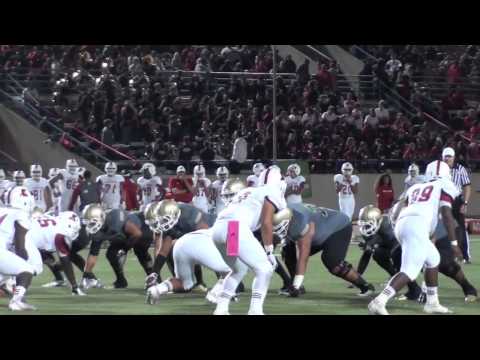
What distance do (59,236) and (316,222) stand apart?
292cm

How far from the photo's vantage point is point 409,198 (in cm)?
1031

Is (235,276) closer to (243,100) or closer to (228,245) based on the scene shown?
(228,245)

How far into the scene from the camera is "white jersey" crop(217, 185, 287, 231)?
378 inches

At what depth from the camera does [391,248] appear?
11930mm

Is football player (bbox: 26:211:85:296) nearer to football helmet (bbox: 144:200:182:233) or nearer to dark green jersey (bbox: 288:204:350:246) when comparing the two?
football helmet (bbox: 144:200:182:233)

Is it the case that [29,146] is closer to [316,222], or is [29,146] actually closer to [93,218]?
[93,218]

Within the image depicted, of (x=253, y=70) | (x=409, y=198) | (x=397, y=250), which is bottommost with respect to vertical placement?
(x=397, y=250)

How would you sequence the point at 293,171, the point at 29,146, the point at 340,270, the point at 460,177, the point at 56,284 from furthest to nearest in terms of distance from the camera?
the point at 29,146 → the point at 293,171 → the point at 460,177 → the point at 56,284 → the point at 340,270

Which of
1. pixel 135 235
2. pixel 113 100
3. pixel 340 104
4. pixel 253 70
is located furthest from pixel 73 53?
pixel 135 235

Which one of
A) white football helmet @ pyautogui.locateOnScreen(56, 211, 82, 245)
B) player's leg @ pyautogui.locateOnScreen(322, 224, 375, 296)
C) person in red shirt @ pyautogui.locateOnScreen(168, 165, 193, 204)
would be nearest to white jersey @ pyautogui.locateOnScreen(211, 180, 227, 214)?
person in red shirt @ pyautogui.locateOnScreen(168, 165, 193, 204)

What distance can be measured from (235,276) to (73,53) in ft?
58.8

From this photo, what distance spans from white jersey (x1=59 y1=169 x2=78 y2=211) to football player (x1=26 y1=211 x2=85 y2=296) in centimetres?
826

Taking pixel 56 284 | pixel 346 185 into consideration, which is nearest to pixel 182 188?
pixel 346 185

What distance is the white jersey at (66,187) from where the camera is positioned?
20.4 m
